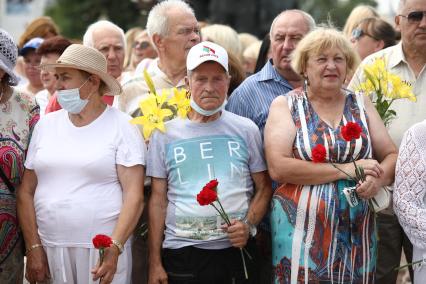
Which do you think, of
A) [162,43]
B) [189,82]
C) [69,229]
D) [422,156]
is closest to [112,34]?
[162,43]

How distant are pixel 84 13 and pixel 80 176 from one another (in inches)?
1488

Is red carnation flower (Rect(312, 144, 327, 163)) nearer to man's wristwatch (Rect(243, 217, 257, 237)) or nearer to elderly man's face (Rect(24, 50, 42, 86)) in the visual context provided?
man's wristwatch (Rect(243, 217, 257, 237))

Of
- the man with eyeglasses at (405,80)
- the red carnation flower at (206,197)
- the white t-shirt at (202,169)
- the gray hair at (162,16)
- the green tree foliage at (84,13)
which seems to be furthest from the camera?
the green tree foliage at (84,13)

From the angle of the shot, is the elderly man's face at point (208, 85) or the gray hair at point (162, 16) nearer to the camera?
the elderly man's face at point (208, 85)

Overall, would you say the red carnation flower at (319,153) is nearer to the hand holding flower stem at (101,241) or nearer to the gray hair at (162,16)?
the hand holding flower stem at (101,241)

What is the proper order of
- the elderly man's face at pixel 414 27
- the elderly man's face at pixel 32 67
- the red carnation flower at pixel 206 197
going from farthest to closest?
the elderly man's face at pixel 32 67
the elderly man's face at pixel 414 27
the red carnation flower at pixel 206 197

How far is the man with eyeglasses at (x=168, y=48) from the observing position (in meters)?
6.79

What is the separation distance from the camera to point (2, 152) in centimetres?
596

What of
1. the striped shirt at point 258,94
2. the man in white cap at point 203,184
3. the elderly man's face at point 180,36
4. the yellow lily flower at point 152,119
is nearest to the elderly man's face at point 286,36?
A: the striped shirt at point 258,94

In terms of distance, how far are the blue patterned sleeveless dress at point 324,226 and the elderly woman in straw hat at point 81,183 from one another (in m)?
0.92

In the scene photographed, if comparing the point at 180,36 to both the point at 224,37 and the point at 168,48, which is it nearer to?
the point at 168,48

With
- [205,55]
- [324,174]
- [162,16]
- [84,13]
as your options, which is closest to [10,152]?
[205,55]

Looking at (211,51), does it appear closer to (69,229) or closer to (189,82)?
(189,82)

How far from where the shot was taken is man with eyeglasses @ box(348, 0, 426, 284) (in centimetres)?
647
